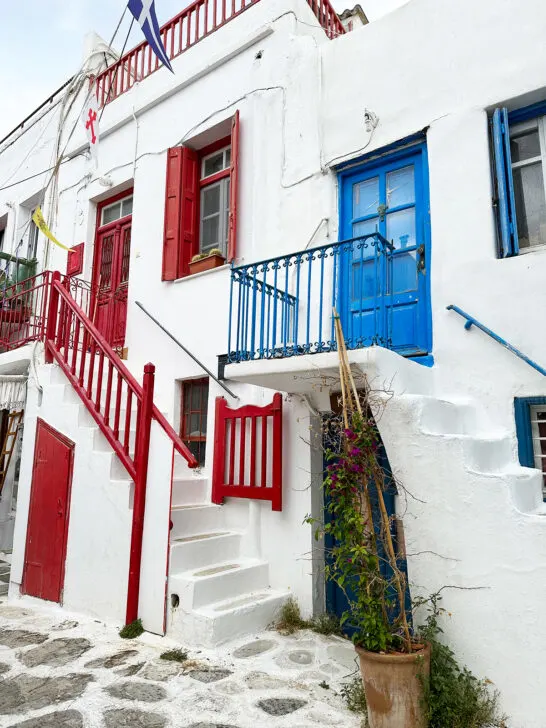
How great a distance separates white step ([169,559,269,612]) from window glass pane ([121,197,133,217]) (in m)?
5.52

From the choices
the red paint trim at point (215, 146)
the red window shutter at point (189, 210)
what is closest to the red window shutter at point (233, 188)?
the red paint trim at point (215, 146)

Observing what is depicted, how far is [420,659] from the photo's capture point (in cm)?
301

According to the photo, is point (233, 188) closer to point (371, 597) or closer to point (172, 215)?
point (172, 215)


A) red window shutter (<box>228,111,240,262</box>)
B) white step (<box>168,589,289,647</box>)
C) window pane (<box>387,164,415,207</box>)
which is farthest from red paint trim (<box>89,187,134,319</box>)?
white step (<box>168,589,289,647</box>)

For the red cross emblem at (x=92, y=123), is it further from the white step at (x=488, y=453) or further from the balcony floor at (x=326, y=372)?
the white step at (x=488, y=453)

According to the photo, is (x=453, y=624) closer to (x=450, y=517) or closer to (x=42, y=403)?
(x=450, y=517)

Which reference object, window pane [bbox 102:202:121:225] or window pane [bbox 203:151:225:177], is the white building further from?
window pane [bbox 102:202:121:225]

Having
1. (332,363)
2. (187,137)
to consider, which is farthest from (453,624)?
(187,137)

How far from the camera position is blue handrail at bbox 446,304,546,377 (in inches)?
157

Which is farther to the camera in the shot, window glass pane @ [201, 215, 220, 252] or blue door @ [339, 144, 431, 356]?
window glass pane @ [201, 215, 220, 252]

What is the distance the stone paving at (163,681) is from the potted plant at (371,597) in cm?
38

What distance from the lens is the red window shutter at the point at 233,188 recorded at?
6230 mm

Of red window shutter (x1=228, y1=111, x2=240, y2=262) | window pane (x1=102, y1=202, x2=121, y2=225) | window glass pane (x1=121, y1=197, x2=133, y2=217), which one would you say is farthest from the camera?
window pane (x1=102, y1=202, x2=121, y2=225)

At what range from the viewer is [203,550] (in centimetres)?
493
